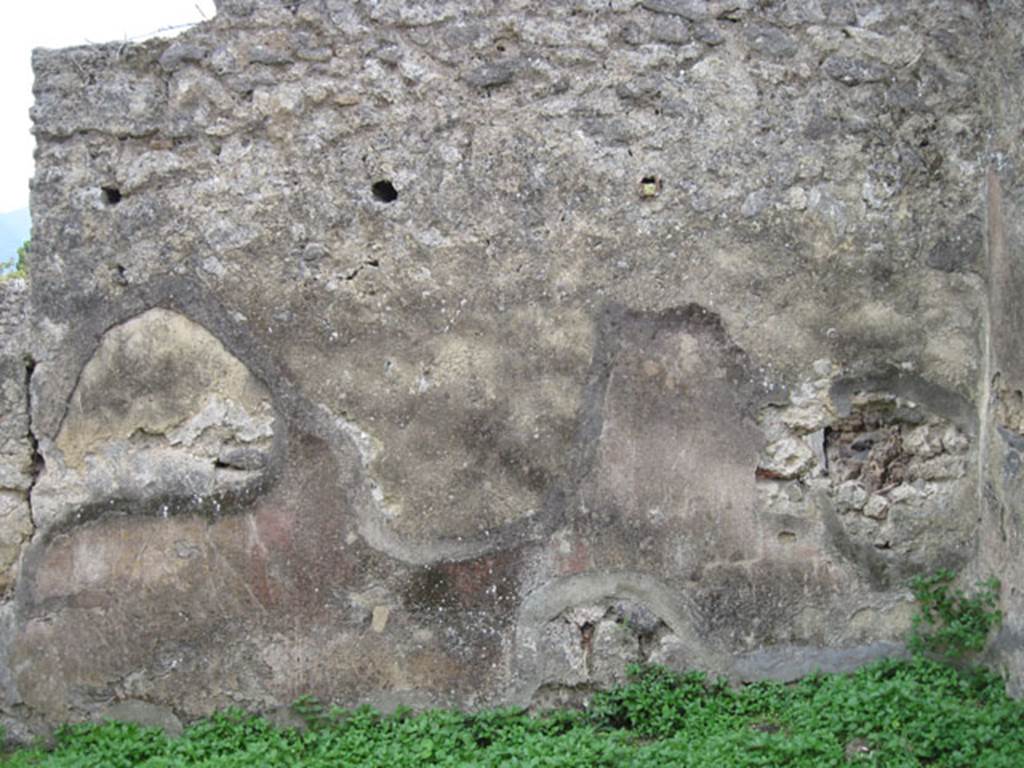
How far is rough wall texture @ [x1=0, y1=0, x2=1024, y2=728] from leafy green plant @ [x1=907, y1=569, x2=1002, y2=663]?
0.21ft

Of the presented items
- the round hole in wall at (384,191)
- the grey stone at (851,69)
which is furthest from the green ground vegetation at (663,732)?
the grey stone at (851,69)

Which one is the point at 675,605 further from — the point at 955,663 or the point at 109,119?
the point at 109,119

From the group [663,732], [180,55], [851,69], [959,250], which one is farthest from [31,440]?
[959,250]

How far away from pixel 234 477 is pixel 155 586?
1.28 ft

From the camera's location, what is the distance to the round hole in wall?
310 cm

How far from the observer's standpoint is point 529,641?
308cm

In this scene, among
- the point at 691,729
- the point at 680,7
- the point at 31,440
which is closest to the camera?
the point at 691,729

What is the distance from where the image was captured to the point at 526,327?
308cm

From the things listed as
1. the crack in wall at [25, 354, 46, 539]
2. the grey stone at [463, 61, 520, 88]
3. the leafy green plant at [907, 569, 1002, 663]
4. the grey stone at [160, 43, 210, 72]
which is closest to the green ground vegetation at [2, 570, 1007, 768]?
the leafy green plant at [907, 569, 1002, 663]

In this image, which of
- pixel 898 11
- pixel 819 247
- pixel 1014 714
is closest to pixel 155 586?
pixel 819 247

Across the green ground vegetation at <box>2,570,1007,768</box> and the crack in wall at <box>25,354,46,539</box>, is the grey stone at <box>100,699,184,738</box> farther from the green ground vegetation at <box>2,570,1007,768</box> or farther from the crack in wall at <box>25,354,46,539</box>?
the crack in wall at <box>25,354,46,539</box>

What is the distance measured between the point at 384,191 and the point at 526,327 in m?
0.57

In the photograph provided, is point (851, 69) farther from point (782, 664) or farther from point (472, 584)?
point (472, 584)

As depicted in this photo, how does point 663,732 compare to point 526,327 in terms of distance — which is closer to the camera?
point 663,732
